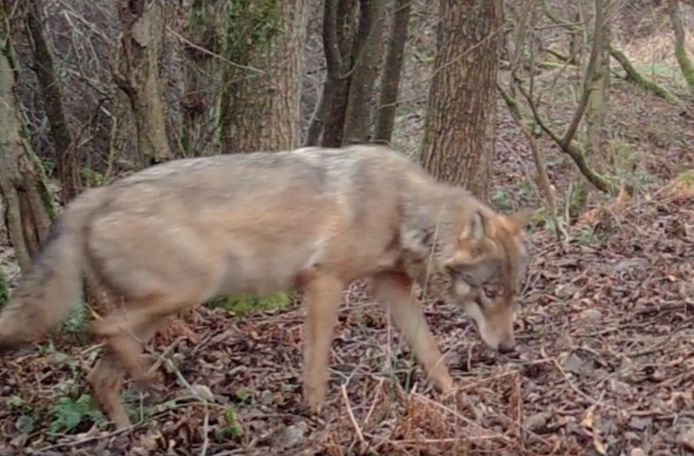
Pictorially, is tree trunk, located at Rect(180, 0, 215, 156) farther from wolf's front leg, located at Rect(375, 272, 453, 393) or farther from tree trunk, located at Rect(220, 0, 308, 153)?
wolf's front leg, located at Rect(375, 272, 453, 393)

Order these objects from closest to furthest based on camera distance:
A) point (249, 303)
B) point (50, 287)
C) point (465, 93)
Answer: point (50, 287)
point (249, 303)
point (465, 93)

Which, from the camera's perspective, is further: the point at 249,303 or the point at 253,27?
the point at 253,27

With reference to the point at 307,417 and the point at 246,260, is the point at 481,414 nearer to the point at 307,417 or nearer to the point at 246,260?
the point at 307,417

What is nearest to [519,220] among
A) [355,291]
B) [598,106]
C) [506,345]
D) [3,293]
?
[506,345]

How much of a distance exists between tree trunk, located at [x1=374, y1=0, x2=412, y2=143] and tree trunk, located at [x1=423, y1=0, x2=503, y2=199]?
2.08 metres

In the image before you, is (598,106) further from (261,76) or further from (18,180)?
(18,180)

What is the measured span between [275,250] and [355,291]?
273cm

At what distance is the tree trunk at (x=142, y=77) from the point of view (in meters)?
7.67

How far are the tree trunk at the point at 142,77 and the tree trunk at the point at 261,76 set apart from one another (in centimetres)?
148

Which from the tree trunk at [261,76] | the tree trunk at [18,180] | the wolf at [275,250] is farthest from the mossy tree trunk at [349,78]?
the wolf at [275,250]

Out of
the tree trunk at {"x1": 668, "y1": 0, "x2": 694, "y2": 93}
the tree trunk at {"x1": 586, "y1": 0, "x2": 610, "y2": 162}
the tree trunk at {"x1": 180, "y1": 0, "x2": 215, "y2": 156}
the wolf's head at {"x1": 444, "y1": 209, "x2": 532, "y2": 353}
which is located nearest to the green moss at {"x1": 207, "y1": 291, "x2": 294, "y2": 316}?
the tree trunk at {"x1": 180, "y1": 0, "x2": 215, "y2": 156}

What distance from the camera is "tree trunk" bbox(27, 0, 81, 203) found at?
27.2ft

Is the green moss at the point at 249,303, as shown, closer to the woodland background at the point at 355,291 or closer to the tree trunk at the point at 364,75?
the woodland background at the point at 355,291

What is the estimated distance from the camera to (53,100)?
8484 mm
